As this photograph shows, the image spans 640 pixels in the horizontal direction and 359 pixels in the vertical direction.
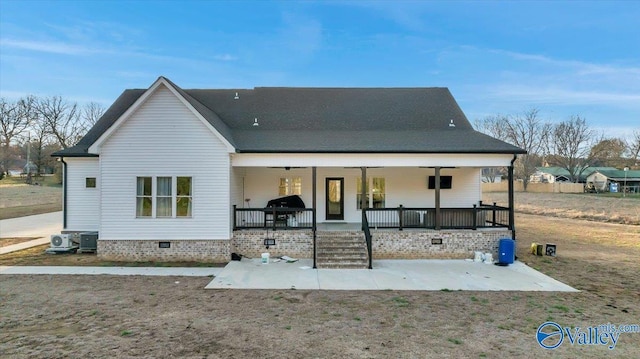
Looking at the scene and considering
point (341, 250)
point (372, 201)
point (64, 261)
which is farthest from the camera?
point (372, 201)

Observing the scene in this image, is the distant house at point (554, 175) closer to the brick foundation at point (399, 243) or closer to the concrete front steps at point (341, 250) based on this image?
the brick foundation at point (399, 243)

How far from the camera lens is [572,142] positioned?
64875 mm

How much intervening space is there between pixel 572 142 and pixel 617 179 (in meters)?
19.1

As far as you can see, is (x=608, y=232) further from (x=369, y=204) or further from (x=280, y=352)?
(x=280, y=352)

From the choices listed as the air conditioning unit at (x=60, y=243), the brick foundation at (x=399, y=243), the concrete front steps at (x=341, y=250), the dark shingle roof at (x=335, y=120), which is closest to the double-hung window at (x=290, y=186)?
the dark shingle roof at (x=335, y=120)

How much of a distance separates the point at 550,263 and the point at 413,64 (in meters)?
24.7

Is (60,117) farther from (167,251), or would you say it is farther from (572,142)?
(572,142)

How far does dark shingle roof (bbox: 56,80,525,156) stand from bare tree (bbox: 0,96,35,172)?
54.5 meters

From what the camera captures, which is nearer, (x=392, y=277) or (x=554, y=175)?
(x=392, y=277)

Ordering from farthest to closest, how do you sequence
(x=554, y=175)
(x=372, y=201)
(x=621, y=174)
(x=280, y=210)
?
(x=554, y=175), (x=621, y=174), (x=372, y=201), (x=280, y=210)

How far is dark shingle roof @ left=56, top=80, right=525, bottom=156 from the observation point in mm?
13383

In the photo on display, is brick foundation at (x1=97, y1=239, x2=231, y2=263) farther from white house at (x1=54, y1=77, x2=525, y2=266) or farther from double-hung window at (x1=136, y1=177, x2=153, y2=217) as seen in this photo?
double-hung window at (x1=136, y1=177, x2=153, y2=217)

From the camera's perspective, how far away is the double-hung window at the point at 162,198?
485 inches

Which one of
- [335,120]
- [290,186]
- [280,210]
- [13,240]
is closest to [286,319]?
[280,210]
